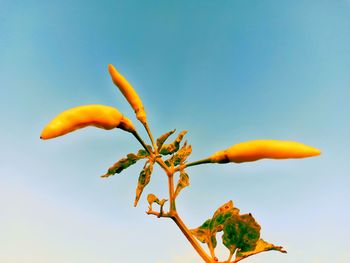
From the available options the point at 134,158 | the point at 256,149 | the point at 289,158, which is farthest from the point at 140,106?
the point at 289,158

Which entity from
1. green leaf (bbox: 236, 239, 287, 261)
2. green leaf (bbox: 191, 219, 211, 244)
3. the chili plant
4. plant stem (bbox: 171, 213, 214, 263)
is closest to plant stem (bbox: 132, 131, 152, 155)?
the chili plant

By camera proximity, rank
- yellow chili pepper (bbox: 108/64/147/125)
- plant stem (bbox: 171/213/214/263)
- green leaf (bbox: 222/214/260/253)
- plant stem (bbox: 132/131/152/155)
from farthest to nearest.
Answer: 1. yellow chili pepper (bbox: 108/64/147/125)
2. plant stem (bbox: 132/131/152/155)
3. green leaf (bbox: 222/214/260/253)
4. plant stem (bbox: 171/213/214/263)

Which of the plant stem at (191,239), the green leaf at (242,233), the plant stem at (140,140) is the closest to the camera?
the plant stem at (191,239)

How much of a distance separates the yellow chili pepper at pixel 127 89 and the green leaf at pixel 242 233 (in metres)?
0.89

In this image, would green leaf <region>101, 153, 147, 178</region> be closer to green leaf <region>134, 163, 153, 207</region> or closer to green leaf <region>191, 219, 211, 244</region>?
green leaf <region>134, 163, 153, 207</region>

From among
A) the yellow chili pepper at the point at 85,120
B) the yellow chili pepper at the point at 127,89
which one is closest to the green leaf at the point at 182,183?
the yellow chili pepper at the point at 85,120

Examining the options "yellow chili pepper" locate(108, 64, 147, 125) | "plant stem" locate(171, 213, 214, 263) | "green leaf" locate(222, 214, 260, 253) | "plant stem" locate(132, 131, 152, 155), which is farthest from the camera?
"yellow chili pepper" locate(108, 64, 147, 125)

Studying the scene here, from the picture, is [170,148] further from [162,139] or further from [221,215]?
[221,215]

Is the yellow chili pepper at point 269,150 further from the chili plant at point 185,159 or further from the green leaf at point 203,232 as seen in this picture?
the green leaf at point 203,232

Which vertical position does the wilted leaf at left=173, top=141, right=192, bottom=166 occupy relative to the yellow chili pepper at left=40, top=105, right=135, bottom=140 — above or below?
below

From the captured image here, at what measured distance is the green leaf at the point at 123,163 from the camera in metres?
2.24

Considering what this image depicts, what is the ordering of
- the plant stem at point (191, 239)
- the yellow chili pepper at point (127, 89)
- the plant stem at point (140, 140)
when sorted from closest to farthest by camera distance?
the plant stem at point (191, 239)
the plant stem at point (140, 140)
the yellow chili pepper at point (127, 89)

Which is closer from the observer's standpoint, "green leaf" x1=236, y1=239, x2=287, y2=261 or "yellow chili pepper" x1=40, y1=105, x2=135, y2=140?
"yellow chili pepper" x1=40, y1=105, x2=135, y2=140

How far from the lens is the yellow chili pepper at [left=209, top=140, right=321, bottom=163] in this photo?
79.7 inches
